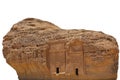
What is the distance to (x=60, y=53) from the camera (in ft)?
91.0

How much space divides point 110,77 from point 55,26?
7653mm

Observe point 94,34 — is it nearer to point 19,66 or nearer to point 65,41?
point 65,41

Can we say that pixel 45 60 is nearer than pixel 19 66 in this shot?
Yes

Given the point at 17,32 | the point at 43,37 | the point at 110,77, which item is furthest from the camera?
the point at 17,32

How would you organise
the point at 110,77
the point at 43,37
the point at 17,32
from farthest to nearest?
the point at 17,32 → the point at 43,37 → the point at 110,77

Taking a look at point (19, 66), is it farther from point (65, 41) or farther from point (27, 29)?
point (65, 41)

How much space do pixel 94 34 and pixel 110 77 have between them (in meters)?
3.15

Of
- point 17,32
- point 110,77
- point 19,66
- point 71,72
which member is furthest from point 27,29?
point 110,77

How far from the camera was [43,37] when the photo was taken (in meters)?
29.3

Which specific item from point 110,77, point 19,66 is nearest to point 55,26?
point 19,66

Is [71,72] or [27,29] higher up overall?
[27,29]

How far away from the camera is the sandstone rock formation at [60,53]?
86.8 ft

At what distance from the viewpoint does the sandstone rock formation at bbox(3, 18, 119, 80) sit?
86.8 feet

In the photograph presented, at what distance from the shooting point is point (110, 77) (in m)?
26.6
